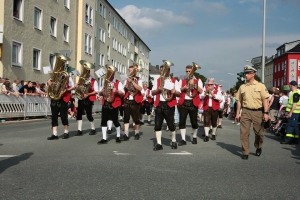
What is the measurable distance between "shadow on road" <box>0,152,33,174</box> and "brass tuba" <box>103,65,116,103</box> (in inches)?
118

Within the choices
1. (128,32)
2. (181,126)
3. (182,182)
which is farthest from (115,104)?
(128,32)

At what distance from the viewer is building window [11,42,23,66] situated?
25.0 m

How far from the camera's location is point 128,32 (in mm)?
75438

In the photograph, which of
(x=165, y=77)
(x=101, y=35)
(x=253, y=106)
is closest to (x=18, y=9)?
(x=165, y=77)

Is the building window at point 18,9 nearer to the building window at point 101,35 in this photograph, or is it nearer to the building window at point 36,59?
the building window at point 36,59

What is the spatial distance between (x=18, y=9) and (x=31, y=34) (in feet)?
7.03

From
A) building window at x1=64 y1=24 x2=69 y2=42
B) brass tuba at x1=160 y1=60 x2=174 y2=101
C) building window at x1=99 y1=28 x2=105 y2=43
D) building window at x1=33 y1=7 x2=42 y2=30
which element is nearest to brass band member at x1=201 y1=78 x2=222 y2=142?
brass tuba at x1=160 y1=60 x2=174 y2=101

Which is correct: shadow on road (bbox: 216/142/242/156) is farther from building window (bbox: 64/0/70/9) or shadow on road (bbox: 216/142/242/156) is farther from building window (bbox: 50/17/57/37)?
building window (bbox: 64/0/70/9)

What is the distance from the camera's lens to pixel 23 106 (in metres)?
18.7

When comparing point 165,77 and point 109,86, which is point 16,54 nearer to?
point 109,86

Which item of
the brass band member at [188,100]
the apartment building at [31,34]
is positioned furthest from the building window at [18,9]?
the brass band member at [188,100]

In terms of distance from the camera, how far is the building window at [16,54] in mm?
24953

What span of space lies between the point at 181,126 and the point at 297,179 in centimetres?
447

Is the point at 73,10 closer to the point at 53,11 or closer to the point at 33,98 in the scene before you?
the point at 53,11
